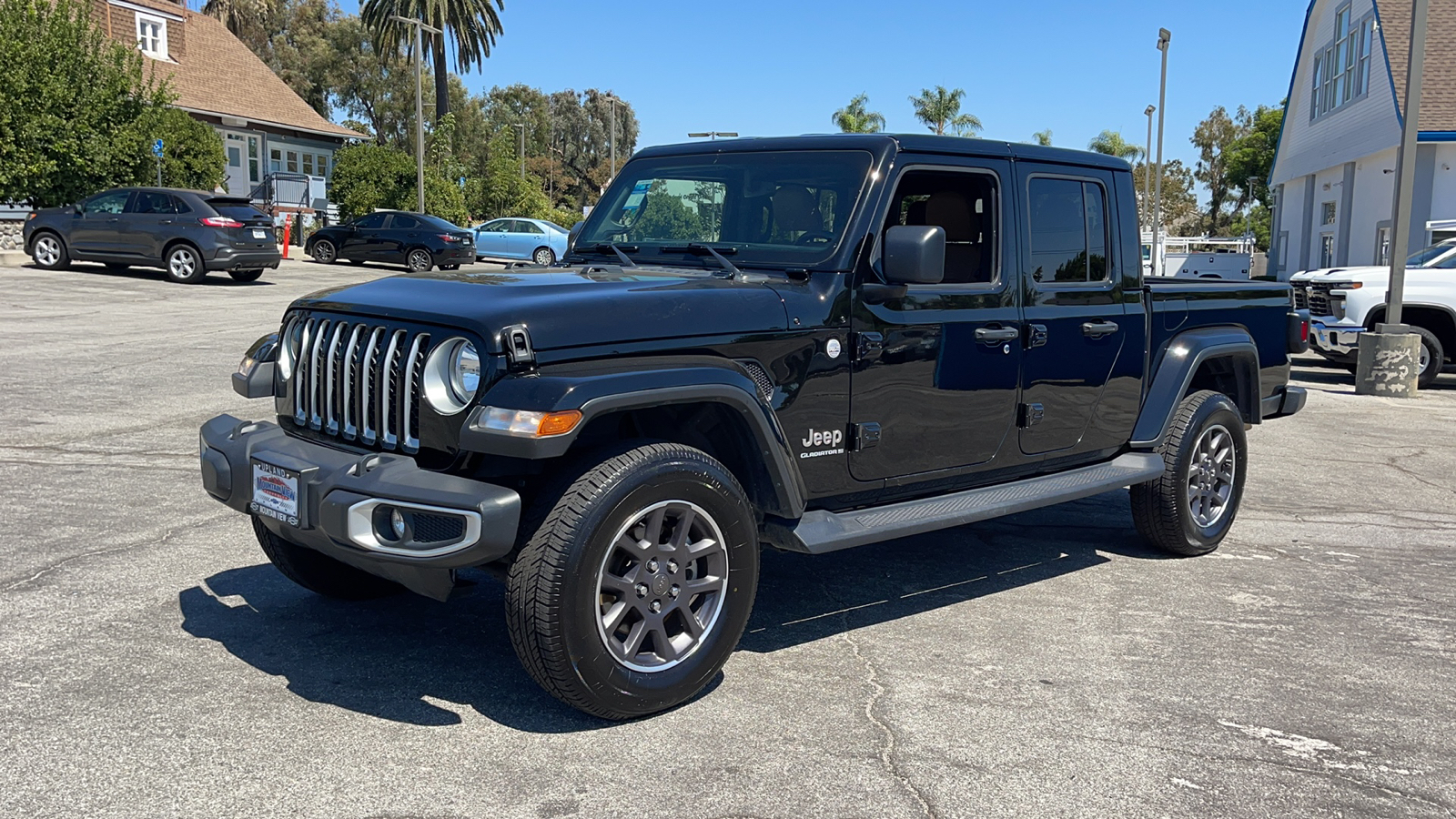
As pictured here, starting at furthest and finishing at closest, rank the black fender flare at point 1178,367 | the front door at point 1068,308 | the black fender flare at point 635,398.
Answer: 1. the black fender flare at point 1178,367
2. the front door at point 1068,308
3. the black fender flare at point 635,398

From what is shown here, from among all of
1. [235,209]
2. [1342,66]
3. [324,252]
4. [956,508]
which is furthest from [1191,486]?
[1342,66]

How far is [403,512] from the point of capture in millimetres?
3713

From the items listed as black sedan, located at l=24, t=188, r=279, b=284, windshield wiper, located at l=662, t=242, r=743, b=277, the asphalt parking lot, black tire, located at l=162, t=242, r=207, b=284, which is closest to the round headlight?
the asphalt parking lot

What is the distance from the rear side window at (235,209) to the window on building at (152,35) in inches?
863

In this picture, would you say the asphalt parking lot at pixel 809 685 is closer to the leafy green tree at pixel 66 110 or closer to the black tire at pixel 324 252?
the leafy green tree at pixel 66 110

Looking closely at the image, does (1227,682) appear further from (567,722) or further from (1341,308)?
(1341,308)

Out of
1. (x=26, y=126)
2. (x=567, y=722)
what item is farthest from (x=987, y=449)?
(x=26, y=126)

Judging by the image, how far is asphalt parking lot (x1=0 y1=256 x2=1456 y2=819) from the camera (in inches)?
140

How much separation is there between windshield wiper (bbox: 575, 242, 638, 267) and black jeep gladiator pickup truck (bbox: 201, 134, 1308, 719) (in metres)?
0.02

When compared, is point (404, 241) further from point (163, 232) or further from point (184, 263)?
point (163, 232)

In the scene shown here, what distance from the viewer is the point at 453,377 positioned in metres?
3.90

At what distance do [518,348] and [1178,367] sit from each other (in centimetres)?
375

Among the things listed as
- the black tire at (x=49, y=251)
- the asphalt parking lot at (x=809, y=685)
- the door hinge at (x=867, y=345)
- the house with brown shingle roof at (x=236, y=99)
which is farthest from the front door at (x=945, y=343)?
the house with brown shingle roof at (x=236, y=99)

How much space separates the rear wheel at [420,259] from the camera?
2998cm
